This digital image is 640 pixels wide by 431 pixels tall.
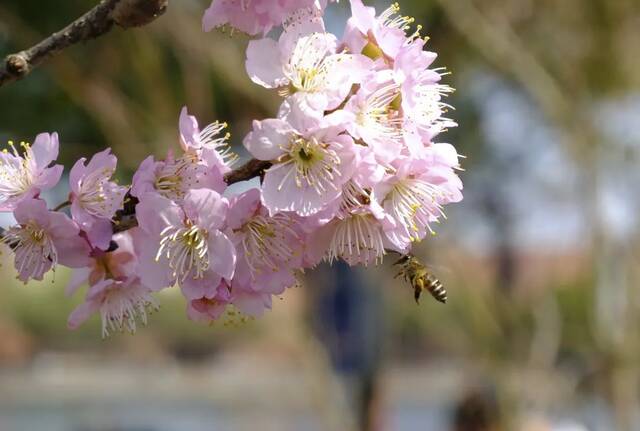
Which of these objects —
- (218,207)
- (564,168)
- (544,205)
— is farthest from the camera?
(544,205)

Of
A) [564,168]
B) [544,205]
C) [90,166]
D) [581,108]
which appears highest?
[90,166]

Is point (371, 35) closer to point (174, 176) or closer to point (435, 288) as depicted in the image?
point (174, 176)

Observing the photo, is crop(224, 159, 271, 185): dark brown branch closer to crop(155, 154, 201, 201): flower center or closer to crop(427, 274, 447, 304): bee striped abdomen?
crop(155, 154, 201, 201): flower center

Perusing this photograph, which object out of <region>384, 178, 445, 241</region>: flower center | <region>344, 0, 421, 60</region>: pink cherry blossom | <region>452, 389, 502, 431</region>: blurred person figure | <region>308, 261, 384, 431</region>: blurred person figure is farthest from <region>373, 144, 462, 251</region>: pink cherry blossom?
<region>308, 261, 384, 431</region>: blurred person figure

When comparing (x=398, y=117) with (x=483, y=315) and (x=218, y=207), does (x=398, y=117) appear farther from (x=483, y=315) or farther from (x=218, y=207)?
(x=483, y=315)

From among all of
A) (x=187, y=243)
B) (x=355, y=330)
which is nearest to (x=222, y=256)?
(x=187, y=243)

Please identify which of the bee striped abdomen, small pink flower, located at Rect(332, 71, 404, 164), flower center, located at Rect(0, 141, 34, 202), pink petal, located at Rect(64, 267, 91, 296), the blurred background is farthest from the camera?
the blurred background

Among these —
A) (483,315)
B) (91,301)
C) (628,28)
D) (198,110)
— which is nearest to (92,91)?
(198,110)

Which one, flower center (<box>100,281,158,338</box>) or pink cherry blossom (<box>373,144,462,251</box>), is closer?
pink cherry blossom (<box>373,144,462,251</box>)
